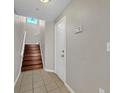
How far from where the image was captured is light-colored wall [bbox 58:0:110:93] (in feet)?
4.75

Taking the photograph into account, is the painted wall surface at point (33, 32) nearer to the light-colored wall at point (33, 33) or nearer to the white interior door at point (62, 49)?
the light-colored wall at point (33, 33)

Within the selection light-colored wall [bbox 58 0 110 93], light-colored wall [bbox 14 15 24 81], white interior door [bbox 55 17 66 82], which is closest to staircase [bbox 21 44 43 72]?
light-colored wall [bbox 14 15 24 81]

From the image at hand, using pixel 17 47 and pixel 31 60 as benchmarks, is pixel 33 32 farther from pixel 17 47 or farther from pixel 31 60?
pixel 17 47

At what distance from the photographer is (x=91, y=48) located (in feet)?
5.83

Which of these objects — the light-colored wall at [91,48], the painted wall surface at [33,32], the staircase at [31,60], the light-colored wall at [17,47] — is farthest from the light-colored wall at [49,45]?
the painted wall surface at [33,32]

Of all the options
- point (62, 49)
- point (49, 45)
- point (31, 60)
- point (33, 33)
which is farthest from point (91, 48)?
point (33, 33)

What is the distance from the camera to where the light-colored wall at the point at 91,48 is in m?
1.45

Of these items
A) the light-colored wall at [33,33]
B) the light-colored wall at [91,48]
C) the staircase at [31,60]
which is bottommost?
the staircase at [31,60]
